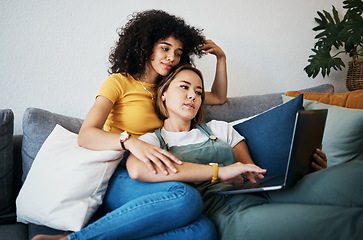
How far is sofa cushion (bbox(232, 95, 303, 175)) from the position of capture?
1411 millimetres

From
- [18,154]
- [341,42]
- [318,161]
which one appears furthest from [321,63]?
[18,154]

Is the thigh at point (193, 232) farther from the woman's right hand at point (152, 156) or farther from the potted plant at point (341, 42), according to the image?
the potted plant at point (341, 42)

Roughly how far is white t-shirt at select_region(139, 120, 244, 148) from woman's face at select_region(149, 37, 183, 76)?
316 mm

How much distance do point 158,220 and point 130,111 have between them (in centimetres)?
65

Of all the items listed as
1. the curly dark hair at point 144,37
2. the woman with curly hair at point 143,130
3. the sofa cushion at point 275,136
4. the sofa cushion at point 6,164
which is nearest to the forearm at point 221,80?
the woman with curly hair at point 143,130

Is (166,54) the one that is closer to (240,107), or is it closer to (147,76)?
(147,76)

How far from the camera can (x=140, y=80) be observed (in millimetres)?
1610

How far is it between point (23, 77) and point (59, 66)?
0.20 meters

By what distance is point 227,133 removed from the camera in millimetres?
1514

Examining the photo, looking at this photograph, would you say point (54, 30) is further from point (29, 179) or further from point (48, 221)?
point (48, 221)

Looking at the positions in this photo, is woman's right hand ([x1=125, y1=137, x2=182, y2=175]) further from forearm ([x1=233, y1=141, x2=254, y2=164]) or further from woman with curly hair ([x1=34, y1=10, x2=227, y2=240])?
forearm ([x1=233, y1=141, x2=254, y2=164])

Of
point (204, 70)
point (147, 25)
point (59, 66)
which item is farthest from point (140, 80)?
point (204, 70)

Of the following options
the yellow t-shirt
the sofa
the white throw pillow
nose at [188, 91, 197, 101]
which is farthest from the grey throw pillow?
nose at [188, 91, 197, 101]

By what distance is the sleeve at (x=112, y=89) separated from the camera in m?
1.41
